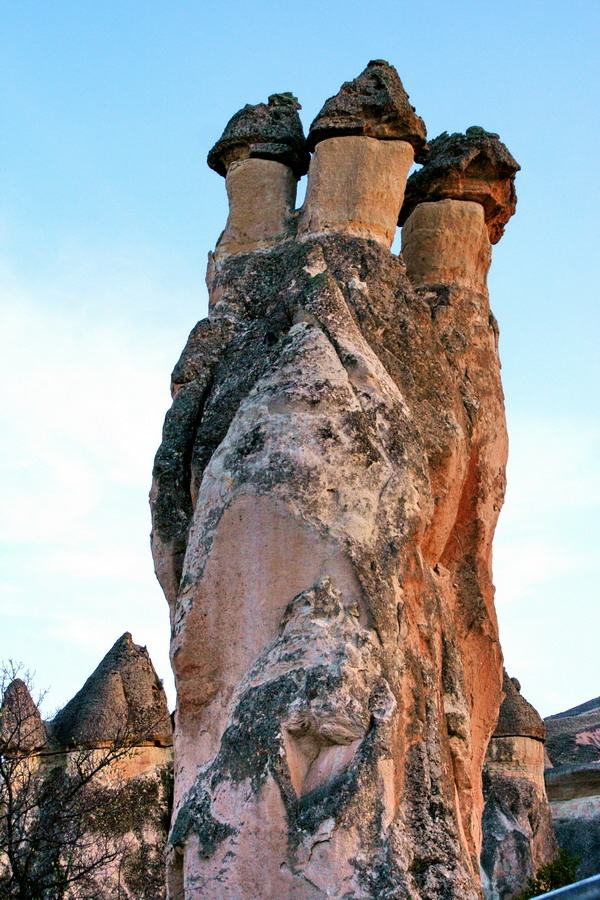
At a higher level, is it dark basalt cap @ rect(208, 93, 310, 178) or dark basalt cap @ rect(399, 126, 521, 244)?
dark basalt cap @ rect(208, 93, 310, 178)

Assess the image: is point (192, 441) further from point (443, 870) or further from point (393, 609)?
point (443, 870)

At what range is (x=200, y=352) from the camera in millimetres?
6844

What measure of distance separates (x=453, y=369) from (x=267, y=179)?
1.64 m

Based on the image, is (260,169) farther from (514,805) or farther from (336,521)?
(514,805)

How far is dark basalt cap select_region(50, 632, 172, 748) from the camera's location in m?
11.6

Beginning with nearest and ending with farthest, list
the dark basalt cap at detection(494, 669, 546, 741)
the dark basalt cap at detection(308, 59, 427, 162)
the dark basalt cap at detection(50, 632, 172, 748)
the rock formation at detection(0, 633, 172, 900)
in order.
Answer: the dark basalt cap at detection(308, 59, 427, 162) → the rock formation at detection(0, 633, 172, 900) → the dark basalt cap at detection(50, 632, 172, 748) → the dark basalt cap at detection(494, 669, 546, 741)

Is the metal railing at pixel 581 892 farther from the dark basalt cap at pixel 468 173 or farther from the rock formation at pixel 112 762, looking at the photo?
the rock formation at pixel 112 762

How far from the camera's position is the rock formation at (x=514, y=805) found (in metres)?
11.6

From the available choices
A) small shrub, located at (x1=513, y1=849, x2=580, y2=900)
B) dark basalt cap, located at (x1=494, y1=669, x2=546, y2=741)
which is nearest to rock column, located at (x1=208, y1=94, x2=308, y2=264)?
small shrub, located at (x1=513, y1=849, x2=580, y2=900)

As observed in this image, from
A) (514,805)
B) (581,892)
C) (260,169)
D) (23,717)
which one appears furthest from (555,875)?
(581,892)

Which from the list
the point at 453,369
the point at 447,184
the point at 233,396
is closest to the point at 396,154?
the point at 447,184

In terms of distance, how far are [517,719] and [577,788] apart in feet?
5.72

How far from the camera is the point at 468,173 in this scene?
7.90m

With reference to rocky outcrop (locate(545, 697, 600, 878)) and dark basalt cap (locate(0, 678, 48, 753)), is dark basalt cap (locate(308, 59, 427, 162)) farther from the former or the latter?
rocky outcrop (locate(545, 697, 600, 878))
